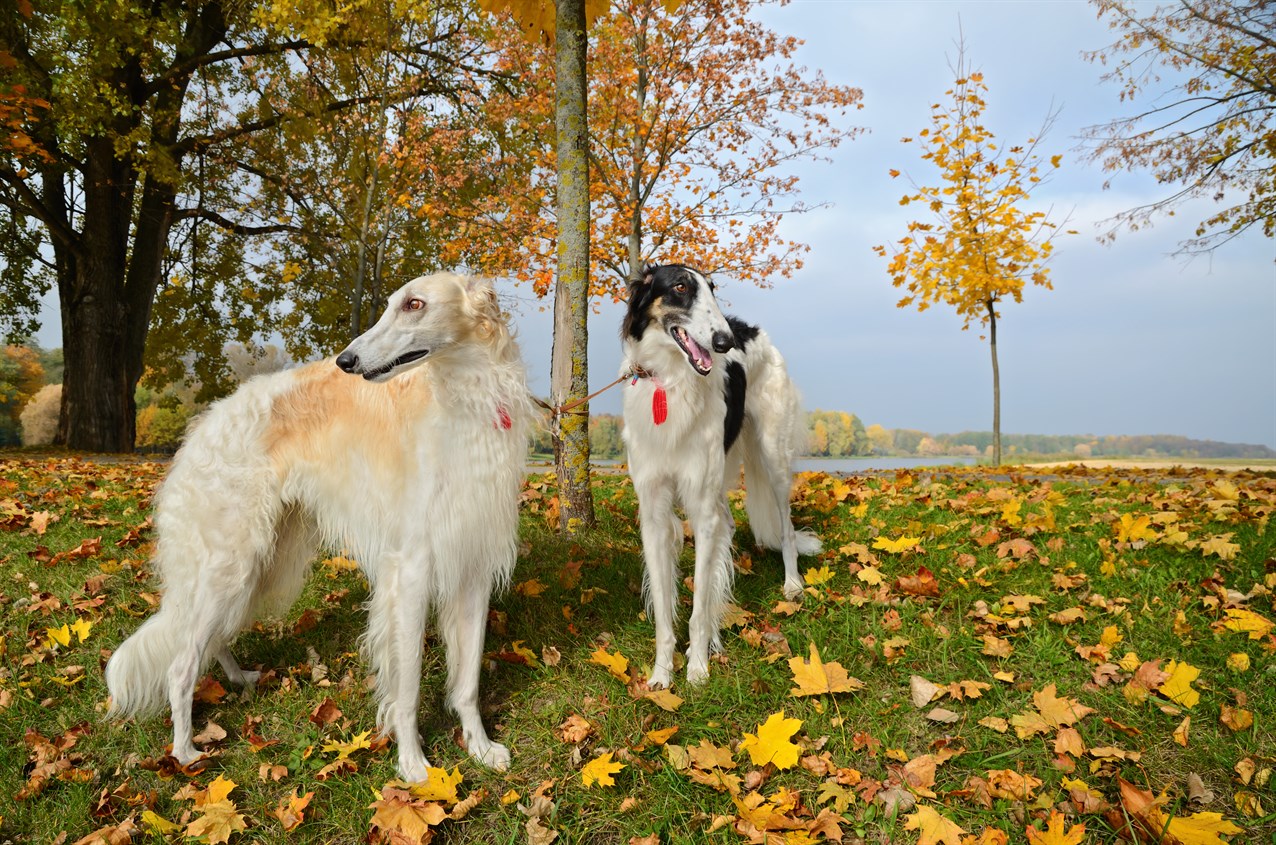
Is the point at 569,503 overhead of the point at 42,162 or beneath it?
beneath

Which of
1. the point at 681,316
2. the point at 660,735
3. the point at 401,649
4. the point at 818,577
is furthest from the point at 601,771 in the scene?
the point at 818,577

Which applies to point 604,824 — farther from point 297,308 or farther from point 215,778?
point 297,308

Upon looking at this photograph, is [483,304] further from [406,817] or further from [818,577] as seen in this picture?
[818,577]

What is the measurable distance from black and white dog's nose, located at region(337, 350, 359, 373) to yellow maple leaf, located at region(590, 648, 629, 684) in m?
1.78

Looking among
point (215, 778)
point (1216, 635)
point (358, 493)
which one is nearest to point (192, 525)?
point (358, 493)

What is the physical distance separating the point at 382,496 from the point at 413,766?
1116mm

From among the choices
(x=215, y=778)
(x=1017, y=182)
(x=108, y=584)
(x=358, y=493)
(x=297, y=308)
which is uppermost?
(x=1017, y=182)

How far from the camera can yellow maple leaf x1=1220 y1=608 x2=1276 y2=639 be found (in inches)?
135

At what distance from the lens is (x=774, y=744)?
2.79m

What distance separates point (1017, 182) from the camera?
45.5ft

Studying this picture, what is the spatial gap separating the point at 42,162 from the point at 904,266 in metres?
17.2

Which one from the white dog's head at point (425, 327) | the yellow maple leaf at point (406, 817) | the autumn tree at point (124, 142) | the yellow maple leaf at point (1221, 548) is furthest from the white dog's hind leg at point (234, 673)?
the autumn tree at point (124, 142)

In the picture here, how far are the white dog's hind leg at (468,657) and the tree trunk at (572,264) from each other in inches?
79.2

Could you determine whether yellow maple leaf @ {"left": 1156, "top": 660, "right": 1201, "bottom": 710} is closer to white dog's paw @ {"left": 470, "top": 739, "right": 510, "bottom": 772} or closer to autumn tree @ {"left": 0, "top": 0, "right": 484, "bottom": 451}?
white dog's paw @ {"left": 470, "top": 739, "right": 510, "bottom": 772}
